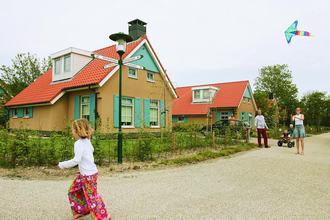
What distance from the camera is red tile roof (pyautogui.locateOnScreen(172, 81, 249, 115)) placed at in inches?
1278

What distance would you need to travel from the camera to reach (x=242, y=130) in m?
16.1

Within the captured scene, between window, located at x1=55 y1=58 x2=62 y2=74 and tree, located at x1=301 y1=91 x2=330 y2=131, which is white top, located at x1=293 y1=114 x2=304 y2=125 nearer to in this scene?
window, located at x1=55 y1=58 x2=62 y2=74

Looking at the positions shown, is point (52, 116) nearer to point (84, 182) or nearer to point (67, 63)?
point (67, 63)

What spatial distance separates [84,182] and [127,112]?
577 inches

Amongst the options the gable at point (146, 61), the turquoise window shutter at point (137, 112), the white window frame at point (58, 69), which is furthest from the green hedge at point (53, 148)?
the white window frame at point (58, 69)

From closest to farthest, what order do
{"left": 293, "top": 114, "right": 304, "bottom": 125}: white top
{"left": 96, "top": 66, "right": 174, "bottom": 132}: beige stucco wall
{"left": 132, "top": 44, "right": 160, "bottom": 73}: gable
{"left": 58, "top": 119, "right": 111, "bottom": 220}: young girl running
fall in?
{"left": 58, "top": 119, "right": 111, "bottom": 220}: young girl running → {"left": 293, "top": 114, "right": 304, "bottom": 125}: white top → {"left": 96, "top": 66, "right": 174, "bottom": 132}: beige stucco wall → {"left": 132, "top": 44, "right": 160, "bottom": 73}: gable

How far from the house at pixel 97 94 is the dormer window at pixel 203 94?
12.7m

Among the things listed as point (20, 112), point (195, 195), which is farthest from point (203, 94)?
point (195, 195)

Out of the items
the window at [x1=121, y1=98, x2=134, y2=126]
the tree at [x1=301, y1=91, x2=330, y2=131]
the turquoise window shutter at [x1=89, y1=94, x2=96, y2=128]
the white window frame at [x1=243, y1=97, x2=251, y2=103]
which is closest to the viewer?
the turquoise window shutter at [x1=89, y1=94, x2=96, y2=128]

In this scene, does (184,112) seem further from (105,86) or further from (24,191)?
(24,191)

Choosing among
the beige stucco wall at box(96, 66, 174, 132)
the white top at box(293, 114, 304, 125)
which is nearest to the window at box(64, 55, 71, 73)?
the beige stucco wall at box(96, 66, 174, 132)

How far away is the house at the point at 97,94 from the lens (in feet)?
56.9

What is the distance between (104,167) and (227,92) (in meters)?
28.4

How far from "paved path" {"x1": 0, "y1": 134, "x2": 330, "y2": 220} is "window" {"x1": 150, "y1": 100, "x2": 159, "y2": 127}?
40.5 feet
